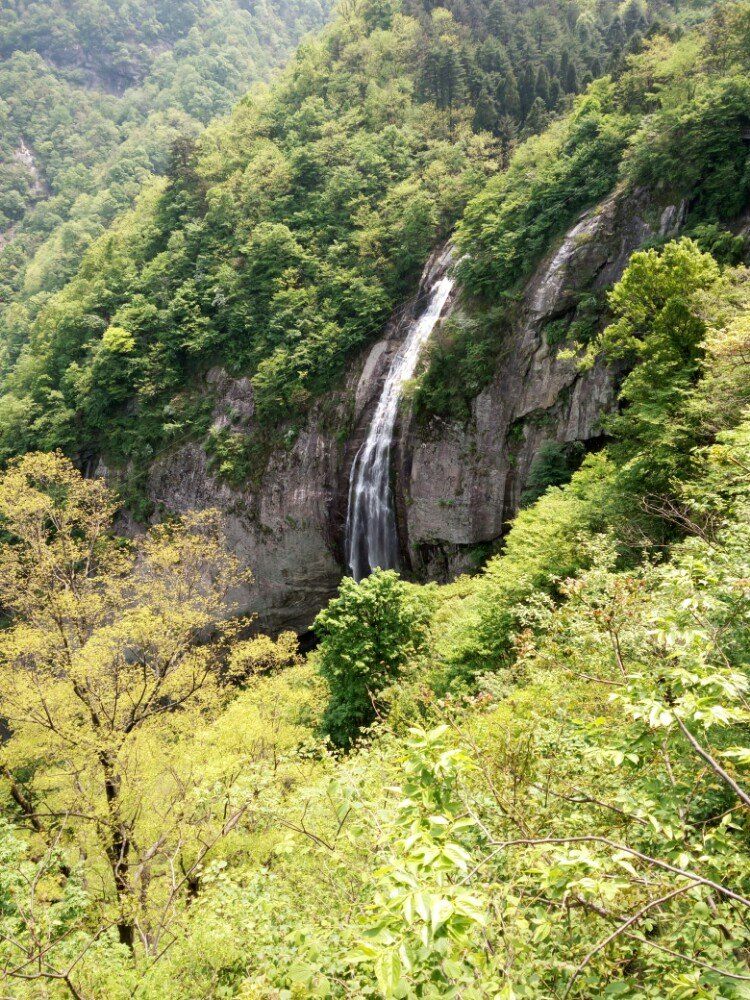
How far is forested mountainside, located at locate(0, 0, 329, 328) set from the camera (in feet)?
202

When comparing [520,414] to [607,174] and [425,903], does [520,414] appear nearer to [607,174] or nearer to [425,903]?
[607,174]

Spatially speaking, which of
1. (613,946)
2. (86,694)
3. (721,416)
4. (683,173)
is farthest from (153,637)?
(683,173)

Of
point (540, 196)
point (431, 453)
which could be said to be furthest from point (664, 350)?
point (540, 196)

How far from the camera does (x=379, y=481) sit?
78.1ft

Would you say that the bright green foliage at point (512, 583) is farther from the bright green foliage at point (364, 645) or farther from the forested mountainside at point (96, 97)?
the forested mountainside at point (96, 97)

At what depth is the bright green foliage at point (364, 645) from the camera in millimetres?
14141

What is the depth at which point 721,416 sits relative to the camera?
10.6m

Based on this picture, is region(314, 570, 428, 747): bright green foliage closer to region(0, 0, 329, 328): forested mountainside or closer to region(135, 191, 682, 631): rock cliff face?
region(135, 191, 682, 631): rock cliff face

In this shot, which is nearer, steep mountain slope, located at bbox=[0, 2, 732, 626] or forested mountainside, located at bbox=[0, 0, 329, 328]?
steep mountain slope, located at bbox=[0, 2, 732, 626]

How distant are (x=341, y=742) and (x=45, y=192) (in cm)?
10161

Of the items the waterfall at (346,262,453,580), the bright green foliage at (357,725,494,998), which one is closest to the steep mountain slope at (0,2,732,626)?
the waterfall at (346,262,453,580)

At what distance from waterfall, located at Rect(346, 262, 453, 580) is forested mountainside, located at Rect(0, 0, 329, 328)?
3856cm

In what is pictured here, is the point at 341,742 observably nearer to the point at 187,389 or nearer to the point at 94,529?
the point at 94,529

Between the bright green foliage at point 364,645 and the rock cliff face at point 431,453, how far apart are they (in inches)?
303
